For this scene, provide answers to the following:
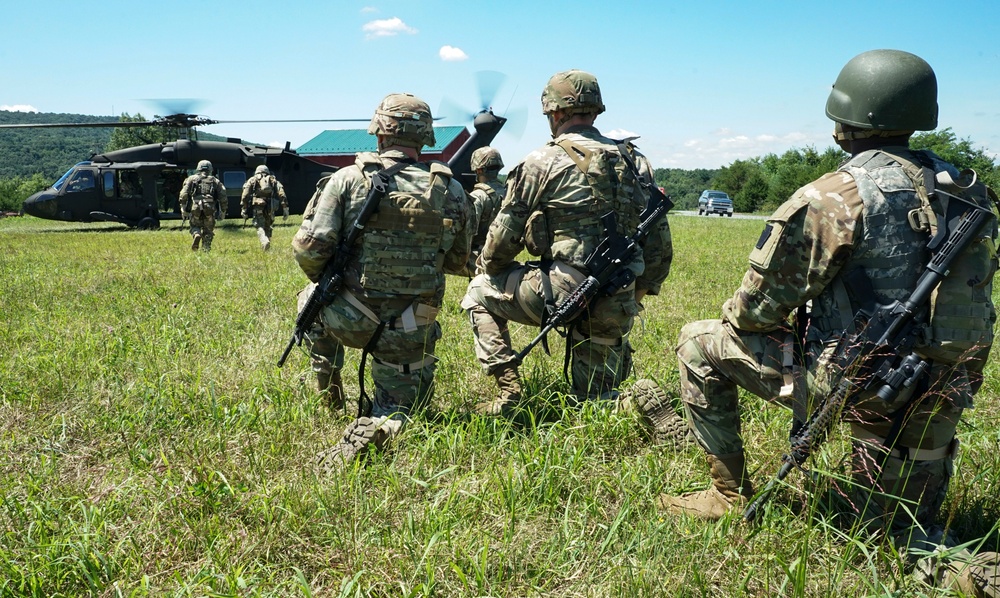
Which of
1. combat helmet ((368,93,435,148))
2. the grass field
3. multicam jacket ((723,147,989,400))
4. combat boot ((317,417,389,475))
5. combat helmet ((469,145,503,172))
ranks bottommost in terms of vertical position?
the grass field

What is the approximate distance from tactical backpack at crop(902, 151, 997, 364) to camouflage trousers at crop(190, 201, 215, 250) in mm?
11705

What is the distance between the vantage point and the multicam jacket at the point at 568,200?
3.81 metres

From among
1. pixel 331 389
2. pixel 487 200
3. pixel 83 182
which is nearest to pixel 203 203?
pixel 487 200

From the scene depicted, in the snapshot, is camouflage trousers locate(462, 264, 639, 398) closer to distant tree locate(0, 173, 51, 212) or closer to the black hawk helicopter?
the black hawk helicopter

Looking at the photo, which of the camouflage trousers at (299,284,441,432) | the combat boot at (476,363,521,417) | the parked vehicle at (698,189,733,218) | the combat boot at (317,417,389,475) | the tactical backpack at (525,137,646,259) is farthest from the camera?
the parked vehicle at (698,189,733,218)

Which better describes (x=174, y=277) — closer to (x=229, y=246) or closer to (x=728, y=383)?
(x=229, y=246)

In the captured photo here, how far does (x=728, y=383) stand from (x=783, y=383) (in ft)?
0.92

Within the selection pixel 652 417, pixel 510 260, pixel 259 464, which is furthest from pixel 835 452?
pixel 259 464

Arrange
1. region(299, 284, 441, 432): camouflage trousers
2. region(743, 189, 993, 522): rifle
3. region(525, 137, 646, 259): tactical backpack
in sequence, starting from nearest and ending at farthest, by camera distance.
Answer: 1. region(743, 189, 993, 522): rifle
2. region(299, 284, 441, 432): camouflage trousers
3. region(525, 137, 646, 259): tactical backpack

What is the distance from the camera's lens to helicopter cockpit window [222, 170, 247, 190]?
60.4 feet

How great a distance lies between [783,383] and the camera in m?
2.50

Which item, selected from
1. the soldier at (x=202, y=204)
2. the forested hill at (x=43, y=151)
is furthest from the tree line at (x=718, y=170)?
the soldier at (x=202, y=204)

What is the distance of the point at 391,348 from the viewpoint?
365 centimetres

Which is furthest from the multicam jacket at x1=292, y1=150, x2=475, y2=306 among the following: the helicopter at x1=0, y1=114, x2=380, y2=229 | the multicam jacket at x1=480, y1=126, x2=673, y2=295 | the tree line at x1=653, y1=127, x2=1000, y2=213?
the tree line at x1=653, y1=127, x2=1000, y2=213
